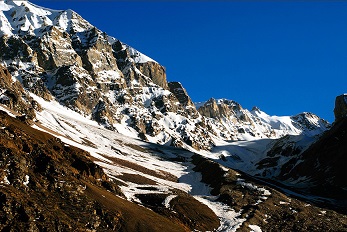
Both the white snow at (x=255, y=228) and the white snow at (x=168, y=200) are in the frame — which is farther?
the white snow at (x=168, y=200)

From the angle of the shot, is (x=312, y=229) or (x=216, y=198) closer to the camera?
(x=312, y=229)

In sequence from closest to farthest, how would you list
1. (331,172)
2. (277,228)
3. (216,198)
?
1. (277,228)
2. (216,198)
3. (331,172)

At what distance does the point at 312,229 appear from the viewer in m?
78.4

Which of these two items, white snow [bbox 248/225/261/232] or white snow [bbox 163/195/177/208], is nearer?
white snow [bbox 248/225/261/232]

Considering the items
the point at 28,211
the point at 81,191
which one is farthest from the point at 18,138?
the point at 28,211

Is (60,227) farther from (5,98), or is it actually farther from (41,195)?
(5,98)

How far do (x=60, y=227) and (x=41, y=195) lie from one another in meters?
7.15

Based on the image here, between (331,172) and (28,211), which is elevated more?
(331,172)

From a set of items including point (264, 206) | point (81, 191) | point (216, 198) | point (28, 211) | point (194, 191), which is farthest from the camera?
point (194, 191)

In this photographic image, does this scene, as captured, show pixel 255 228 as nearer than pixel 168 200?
Yes

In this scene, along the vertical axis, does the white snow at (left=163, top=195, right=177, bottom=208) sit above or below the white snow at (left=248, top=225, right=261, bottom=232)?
below

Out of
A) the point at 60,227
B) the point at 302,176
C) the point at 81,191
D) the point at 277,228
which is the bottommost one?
the point at 60,227

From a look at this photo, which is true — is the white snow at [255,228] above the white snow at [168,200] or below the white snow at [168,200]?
above

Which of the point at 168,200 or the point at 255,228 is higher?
the point at 255,228
